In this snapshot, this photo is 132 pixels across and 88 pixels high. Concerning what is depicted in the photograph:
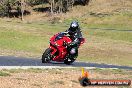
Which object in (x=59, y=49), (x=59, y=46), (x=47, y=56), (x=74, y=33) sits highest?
(x=74, y=33)

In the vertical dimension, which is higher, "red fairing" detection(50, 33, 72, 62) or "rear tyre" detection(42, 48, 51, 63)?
"red fairing" detection(50, 33, 72, 62)

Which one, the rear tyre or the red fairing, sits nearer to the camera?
the red fairing

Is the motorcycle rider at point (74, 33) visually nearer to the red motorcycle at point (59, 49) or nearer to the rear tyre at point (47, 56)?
the red motorcycle at point (59, 49)

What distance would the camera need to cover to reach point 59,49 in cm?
2000

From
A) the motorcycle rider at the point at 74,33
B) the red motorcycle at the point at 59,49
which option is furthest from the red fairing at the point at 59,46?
the motorcycle rider at the point at 74,33

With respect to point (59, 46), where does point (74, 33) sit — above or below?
above

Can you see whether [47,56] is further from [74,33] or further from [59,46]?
[74,33]

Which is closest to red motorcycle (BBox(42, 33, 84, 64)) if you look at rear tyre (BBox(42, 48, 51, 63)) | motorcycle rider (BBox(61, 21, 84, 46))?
rear tyre (BBox(42, 48, 51, 63))

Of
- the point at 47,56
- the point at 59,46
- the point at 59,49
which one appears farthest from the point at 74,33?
the point at 47,56

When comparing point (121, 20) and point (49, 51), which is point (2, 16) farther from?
point (49, 51)

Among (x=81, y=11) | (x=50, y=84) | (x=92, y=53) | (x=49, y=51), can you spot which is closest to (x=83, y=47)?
(x=92, y=53)

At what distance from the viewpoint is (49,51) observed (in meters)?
20.0

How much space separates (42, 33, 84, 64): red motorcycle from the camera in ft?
65.2

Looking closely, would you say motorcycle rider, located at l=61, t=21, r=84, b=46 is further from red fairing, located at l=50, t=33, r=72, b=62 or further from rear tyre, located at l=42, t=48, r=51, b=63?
rear tyre, located at l=42, t=48, r=51, b=63
